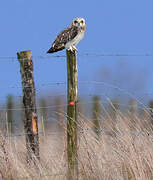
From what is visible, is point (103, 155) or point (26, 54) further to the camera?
point (26, 54)

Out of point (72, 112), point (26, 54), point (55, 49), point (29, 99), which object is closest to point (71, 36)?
point (55, 49)

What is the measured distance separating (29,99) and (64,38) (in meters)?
1.15

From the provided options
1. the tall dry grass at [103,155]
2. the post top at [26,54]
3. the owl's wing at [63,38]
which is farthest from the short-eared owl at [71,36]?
the tall dry grass at [103,155]

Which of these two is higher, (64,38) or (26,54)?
(64,38)

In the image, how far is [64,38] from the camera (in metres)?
6.91

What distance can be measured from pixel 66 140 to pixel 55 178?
451 millimetres

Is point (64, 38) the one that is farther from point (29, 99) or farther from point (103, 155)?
point (103, 155)

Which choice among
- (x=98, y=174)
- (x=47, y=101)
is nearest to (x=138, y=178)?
(x=98, y=174)

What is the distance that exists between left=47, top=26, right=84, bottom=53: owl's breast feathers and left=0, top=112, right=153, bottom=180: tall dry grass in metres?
1.45

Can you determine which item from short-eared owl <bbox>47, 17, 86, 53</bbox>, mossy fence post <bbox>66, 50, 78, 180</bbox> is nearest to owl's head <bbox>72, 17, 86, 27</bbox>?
short-eared owl <bbox>47, 17, 86, 53</bbox>

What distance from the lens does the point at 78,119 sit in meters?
5.75

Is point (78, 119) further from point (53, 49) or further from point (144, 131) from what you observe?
point (53, 49)

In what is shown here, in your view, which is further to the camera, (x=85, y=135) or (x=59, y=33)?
(x=59, y=33)

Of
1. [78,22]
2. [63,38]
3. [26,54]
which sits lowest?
[26,54]
